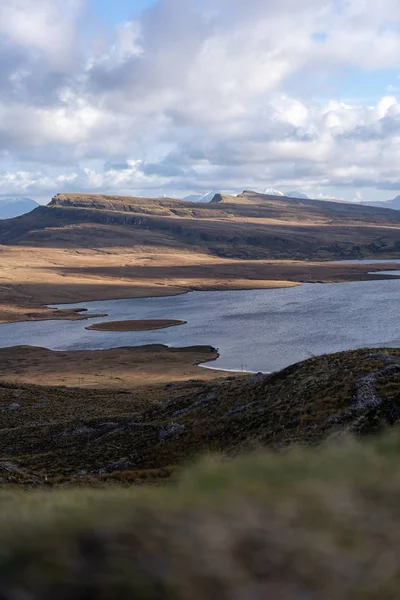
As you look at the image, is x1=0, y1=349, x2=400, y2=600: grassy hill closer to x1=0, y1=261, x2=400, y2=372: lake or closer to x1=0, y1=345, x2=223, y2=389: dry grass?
x1=0, y1=345, x2=223, y2=389: dry grass

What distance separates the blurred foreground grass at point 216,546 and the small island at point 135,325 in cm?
10387

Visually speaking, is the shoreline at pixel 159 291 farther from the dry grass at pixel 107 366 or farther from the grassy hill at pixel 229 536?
the grassy hill at pixel 229 536

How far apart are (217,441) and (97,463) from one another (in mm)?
5530

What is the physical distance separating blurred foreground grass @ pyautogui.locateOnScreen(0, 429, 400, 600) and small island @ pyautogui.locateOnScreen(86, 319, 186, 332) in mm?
103874

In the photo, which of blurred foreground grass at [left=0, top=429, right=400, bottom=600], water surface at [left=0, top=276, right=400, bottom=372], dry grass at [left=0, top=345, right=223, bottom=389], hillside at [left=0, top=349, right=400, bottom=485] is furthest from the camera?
water surface at [left=0, top=276, right=400, bottom=372]

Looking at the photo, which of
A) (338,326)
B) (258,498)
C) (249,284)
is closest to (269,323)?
A: (338,326)

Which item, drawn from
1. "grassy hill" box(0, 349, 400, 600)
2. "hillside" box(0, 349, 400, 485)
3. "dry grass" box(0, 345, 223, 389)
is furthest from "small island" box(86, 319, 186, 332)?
"grassy hill" box(0, 349, 400, 600)

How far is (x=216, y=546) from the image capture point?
6836 mm

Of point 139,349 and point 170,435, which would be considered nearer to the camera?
point 170,435

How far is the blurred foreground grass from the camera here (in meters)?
6.23

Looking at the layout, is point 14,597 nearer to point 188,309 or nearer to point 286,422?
point 286,422

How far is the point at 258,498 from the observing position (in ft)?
27.5

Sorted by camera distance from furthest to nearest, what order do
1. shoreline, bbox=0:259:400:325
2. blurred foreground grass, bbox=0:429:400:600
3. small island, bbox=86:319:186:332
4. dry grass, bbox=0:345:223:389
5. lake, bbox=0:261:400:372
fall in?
shoreline, bbox=0:259:400:325 → small island, bbox=86:319:186:332 → lake, bbox=0:261:400:372 → dry grass, bbox=0:345:223:389 → blurred foreground grass, bbox=0:429:400:600

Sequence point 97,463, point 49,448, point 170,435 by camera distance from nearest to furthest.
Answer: point 97,463
point 170,435
point 49,448
